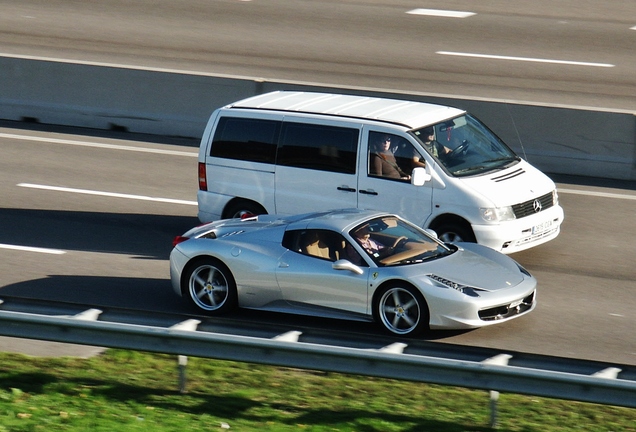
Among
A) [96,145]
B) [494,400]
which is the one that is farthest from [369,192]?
[96,145]

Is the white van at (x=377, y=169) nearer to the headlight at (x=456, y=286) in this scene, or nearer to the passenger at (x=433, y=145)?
the passenger at (x=433, y=145)

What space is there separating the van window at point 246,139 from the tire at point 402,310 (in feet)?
11.8

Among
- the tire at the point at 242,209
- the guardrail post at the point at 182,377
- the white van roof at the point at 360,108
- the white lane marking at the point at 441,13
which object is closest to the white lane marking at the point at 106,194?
the tire at the point at 242,209

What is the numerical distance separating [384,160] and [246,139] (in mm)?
1879

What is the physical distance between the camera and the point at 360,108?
1362 cm

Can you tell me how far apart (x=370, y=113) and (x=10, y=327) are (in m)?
6.08

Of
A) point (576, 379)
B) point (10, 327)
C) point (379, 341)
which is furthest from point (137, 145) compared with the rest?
point (576, 379)

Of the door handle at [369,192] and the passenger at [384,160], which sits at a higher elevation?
the passenger at [384,160]

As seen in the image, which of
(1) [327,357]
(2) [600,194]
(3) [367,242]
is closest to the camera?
(1) [327,357]

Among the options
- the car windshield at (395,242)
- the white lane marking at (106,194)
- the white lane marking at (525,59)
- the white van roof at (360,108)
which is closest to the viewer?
the car windshield at (395,242)

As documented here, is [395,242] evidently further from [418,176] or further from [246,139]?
[246,139]

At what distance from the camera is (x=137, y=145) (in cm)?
1892

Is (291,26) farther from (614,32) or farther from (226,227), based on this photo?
(226,227)

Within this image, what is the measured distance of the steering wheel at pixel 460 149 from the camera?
43.2 ft
